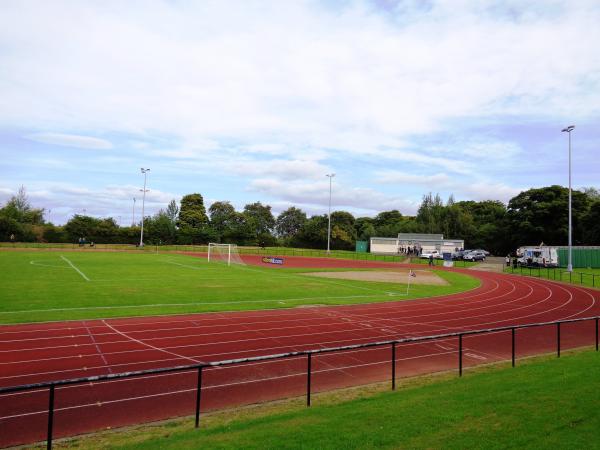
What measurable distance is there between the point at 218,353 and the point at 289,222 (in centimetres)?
11333

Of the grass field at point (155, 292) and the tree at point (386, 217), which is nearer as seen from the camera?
the grass field at point (155, 292)

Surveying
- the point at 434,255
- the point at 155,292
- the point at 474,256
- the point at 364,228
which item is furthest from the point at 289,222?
the point at 155,292

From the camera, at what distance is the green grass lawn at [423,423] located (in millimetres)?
6055

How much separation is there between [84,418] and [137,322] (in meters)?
9.63

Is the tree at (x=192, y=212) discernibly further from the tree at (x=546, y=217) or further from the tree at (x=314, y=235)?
the tree at (x=546, y=217)

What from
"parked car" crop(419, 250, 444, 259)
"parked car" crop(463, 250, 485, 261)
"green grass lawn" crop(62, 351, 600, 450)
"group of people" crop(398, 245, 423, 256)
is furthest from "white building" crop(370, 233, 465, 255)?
"green grass lawn" crop(62, 351, 600, 450)

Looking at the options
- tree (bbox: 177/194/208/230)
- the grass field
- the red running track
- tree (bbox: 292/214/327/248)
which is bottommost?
the red running track

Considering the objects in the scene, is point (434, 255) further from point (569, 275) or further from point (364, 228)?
point (364, 228)

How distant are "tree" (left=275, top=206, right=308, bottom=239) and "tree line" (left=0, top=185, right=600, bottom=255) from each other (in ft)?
19.8

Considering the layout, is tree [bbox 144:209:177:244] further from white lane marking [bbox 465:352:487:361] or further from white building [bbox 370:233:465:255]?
white lane marking [bbox 465:352:487:361]

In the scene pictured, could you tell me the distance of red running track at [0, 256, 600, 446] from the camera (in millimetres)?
9039

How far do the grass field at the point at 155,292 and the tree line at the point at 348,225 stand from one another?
158ft

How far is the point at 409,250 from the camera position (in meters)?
79.2

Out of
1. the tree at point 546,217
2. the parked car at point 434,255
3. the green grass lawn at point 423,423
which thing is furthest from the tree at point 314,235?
the green grass lawn at point 423,423
